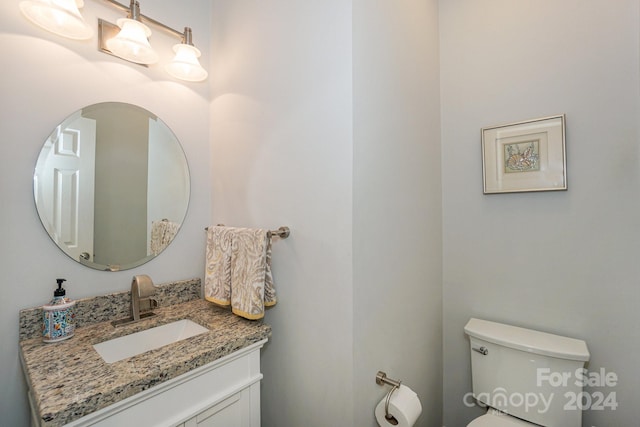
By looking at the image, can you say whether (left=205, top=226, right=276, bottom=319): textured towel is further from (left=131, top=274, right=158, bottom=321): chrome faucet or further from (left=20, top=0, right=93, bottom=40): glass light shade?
(left=20, top=0, right=93, bottom=40): glass light shade

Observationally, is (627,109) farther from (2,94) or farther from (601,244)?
(2,94)

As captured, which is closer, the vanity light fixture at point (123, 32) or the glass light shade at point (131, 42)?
the vanity light fixture at point (123, 32)

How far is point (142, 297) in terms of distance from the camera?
44.5 inches

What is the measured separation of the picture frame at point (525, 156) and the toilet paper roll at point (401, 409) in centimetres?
109

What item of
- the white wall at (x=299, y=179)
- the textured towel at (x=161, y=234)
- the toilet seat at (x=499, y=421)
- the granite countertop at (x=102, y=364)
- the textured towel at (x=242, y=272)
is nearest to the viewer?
the granite countertop at (x=102, y=364)

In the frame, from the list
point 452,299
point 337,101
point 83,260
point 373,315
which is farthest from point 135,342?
point 452,299

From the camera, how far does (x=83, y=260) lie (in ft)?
3.68

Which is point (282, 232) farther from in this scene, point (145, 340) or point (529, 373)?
point (529, 373)

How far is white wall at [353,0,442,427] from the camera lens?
100 centimetres

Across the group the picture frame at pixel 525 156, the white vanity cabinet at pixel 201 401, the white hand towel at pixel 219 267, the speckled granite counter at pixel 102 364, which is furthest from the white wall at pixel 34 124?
the picture frame at pixel 525 156

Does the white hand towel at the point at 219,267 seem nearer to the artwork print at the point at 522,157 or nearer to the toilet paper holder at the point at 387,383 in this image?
the toilet paper holder at the point at 387,383

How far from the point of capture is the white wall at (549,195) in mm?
1173

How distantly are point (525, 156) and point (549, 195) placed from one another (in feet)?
0.73

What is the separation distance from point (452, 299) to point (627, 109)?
1.18m
